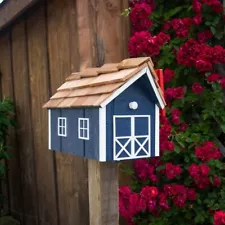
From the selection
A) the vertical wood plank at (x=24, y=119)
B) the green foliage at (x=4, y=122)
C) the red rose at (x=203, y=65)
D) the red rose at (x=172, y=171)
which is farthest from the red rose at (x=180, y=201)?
the green foliage at (x=4, y=122)

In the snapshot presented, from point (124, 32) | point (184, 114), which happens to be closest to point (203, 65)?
point (184, 114)

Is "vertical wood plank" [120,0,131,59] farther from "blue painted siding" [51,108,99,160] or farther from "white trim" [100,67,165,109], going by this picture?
"white trim" [100,67,165,109]

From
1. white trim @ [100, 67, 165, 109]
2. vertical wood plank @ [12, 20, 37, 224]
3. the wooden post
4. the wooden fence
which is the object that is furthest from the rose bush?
vertical wood plank @ [12, 20, 37, 224]

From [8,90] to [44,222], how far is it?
114cm

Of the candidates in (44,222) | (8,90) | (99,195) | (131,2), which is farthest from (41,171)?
(99,195)

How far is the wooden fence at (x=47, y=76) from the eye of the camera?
6.89 feet

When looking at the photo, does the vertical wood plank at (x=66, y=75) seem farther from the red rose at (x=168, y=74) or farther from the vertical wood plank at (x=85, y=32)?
the red rose at (x=168, y=74)

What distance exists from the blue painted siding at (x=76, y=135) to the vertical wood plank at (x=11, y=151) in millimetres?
1695

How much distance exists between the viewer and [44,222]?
2736 millimetres

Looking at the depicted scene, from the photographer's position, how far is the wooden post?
52.9 inches

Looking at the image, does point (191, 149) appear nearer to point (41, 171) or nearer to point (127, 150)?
point (127, 150)

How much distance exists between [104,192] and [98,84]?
0.37 metres

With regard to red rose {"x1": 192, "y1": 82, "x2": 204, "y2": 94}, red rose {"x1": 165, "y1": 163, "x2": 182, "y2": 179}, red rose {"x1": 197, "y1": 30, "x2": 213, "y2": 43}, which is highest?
red rose {"x1": 197, "y1": 30, "x2": 213, "y2": 43}

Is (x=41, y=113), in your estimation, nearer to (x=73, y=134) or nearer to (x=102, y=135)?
(x=73, y=134)
